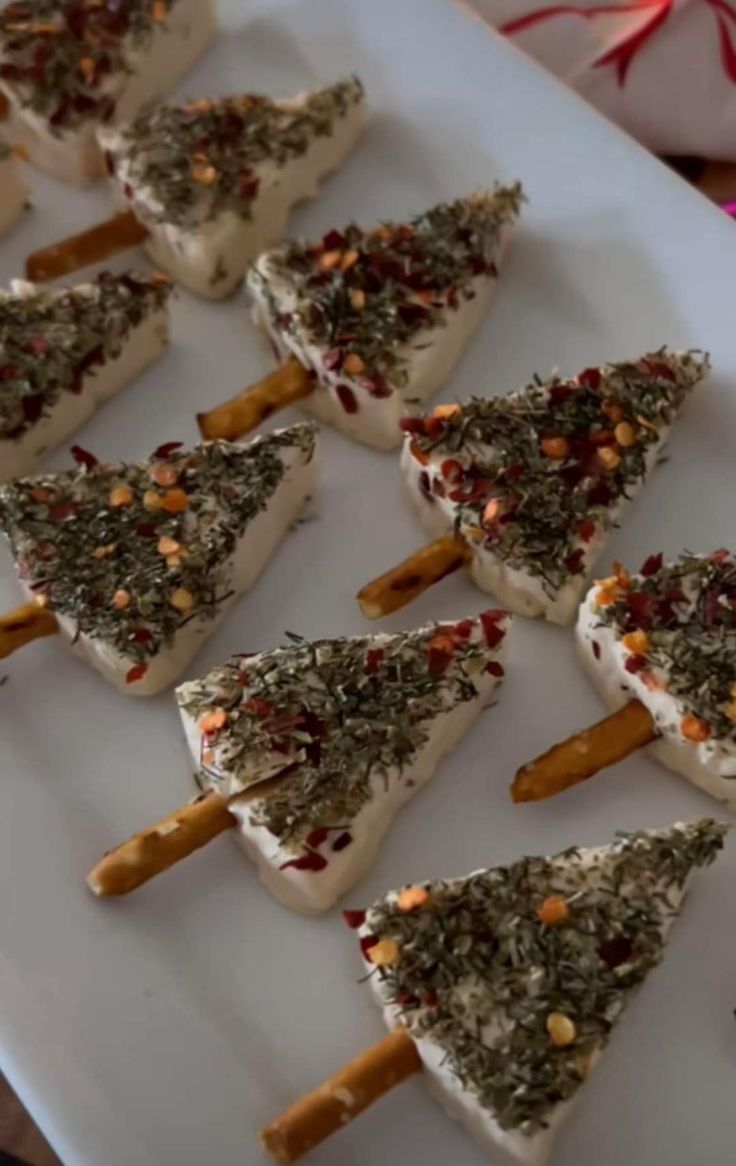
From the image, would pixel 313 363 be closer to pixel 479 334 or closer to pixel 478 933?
pixel 479 334

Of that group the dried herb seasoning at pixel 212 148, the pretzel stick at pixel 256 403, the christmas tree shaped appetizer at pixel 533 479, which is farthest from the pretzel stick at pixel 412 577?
the dried herb seasoning at pixel 212 148

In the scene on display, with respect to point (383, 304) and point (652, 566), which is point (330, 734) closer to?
point (652, 566)

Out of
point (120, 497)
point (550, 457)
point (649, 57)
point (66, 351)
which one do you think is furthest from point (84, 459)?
point (649, 57)

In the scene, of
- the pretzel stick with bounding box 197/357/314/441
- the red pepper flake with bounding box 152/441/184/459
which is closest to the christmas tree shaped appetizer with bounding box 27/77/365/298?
the pretzel stick with bounding box 197/357/314/441

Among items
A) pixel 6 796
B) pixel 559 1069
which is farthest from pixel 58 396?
pixel 559 1069

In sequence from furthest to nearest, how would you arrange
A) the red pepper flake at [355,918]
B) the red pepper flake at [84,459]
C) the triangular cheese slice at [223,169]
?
the triangular cheese slice at [223,169] → the red pepper flake at [84,459] → the red pepper flake at [355,918]

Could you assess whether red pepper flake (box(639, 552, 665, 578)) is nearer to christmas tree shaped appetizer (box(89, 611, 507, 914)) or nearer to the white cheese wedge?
christmas tree shaped appetizer (box(89, 611, 507, 914))

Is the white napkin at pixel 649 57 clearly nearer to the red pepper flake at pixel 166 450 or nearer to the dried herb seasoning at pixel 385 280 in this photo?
the dried herb seasoning at pixel 385 280
